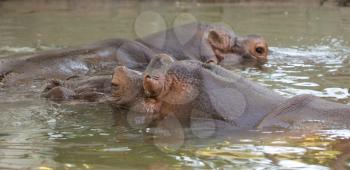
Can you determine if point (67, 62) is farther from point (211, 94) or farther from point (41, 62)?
point (211, 94)

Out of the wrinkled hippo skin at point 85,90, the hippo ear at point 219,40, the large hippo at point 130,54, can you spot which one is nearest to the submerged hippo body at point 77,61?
the large hippo at point 130,54

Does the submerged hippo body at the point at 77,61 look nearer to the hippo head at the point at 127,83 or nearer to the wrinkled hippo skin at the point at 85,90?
the wrinkled hippo skin at the point at 85,90

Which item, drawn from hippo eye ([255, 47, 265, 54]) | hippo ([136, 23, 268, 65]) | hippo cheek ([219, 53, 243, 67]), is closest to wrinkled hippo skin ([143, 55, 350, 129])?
hippo ([136, 23, 268, 65])

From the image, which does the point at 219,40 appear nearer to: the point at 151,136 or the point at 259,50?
the point at 259,50

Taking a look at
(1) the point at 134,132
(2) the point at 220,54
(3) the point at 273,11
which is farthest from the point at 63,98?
(3) the point at 273,11

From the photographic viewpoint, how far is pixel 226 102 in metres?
4.08

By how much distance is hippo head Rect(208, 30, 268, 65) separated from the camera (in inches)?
294

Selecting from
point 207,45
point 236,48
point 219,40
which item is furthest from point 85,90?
point 236,48

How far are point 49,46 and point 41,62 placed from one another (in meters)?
2.95

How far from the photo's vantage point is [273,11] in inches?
578

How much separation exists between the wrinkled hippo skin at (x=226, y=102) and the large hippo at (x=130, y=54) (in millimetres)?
2157

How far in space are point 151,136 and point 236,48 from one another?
3.81m

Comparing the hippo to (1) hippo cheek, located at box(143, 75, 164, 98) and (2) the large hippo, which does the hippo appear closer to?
(2) the large hippo

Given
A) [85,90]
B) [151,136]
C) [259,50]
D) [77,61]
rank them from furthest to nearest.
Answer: [259,50]
[77,61]
[85,90]
[151,136]
